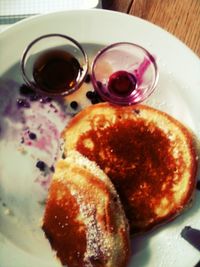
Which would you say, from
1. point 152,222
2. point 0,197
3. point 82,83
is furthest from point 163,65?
point 0,197

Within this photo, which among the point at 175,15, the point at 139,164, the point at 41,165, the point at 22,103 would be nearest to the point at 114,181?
the point at 139,164

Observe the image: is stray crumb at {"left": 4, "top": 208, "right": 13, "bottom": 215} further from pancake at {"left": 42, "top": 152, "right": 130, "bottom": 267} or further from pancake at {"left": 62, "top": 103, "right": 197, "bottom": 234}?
pancake at {"left": 62, "top": 103, "right": 197, "bottom": 234}

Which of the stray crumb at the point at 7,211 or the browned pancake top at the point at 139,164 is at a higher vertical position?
the browned pancake top at the point at 139,164

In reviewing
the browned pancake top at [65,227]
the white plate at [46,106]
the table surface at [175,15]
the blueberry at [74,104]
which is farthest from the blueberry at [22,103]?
the table surface at [175,15]

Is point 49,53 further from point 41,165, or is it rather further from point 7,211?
point 7,211

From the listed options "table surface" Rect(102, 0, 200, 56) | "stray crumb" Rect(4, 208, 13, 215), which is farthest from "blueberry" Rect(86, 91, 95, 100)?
"stray crumb" Rect(4, 208, 13, 215)

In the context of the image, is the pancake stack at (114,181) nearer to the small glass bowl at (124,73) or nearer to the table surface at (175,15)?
the small glass bowl at (124,73)
